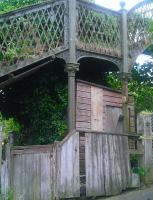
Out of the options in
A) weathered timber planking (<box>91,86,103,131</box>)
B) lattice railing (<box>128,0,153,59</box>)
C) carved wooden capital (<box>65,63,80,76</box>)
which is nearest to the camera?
carved wooden capital (<box>65,63,80,76</box>)

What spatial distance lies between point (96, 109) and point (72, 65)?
1.82 metres

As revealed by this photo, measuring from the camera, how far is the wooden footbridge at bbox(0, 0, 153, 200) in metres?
9.88

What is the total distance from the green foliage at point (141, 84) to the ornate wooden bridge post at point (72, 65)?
15.6 ft

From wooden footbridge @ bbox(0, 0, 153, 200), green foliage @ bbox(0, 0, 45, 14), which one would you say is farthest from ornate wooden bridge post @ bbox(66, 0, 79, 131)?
green foliage @ bbox(0, 0, 45, 14)

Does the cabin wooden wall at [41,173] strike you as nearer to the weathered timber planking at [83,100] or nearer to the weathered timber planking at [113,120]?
the weathered timber planking at [83,100]

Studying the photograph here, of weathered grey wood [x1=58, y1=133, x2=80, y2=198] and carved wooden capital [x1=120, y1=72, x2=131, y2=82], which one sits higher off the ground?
carved wooden capital [x1=120, y1=72, x2=131, y2=82]

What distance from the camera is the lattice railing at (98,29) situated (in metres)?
12.3

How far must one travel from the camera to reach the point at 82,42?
40.0 feet

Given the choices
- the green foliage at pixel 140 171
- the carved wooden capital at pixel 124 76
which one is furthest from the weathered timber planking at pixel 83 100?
the green foliage at pixel 140 171

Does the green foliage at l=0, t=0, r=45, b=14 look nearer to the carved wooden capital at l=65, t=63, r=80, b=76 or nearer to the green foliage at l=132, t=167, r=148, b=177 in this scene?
the carved wooden capital at l=65, t=63, r=80, b=76

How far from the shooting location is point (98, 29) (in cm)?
1291

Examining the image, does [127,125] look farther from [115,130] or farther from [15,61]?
[15,61]

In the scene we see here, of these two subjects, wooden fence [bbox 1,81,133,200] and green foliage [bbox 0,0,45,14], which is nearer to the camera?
wooden fence [bbox 1,81,133,200]

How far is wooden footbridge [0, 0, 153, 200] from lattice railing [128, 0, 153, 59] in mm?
51
